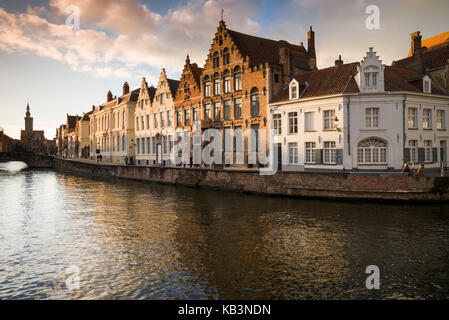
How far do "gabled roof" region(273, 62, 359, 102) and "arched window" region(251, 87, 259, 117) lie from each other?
6.89 feet

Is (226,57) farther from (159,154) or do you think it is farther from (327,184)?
(327,184)

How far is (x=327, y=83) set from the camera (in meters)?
26.8

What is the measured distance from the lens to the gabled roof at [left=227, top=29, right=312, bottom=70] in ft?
110

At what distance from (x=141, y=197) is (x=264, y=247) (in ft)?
48.5

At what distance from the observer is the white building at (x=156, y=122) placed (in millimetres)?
43531

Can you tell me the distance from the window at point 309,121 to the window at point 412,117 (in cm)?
730

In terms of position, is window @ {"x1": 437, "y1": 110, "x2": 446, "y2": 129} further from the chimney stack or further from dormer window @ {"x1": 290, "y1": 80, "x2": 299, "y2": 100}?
the chimney stack

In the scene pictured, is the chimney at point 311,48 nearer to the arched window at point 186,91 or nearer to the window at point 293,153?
the window at point 293,153

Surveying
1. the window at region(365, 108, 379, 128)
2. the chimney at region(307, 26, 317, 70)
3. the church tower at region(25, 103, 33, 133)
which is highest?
the church tower at region(25, 103, 33, 133)

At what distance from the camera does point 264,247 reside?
1090cm

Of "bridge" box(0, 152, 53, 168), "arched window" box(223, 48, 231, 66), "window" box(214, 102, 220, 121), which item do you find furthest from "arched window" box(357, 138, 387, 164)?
"bridge" box(0, 152, 53, 168)

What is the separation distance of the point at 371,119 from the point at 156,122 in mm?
31104

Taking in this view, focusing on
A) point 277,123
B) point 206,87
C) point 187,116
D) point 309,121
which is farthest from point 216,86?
point 309,121

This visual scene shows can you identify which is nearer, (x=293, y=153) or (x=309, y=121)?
(x=309, y=121)
